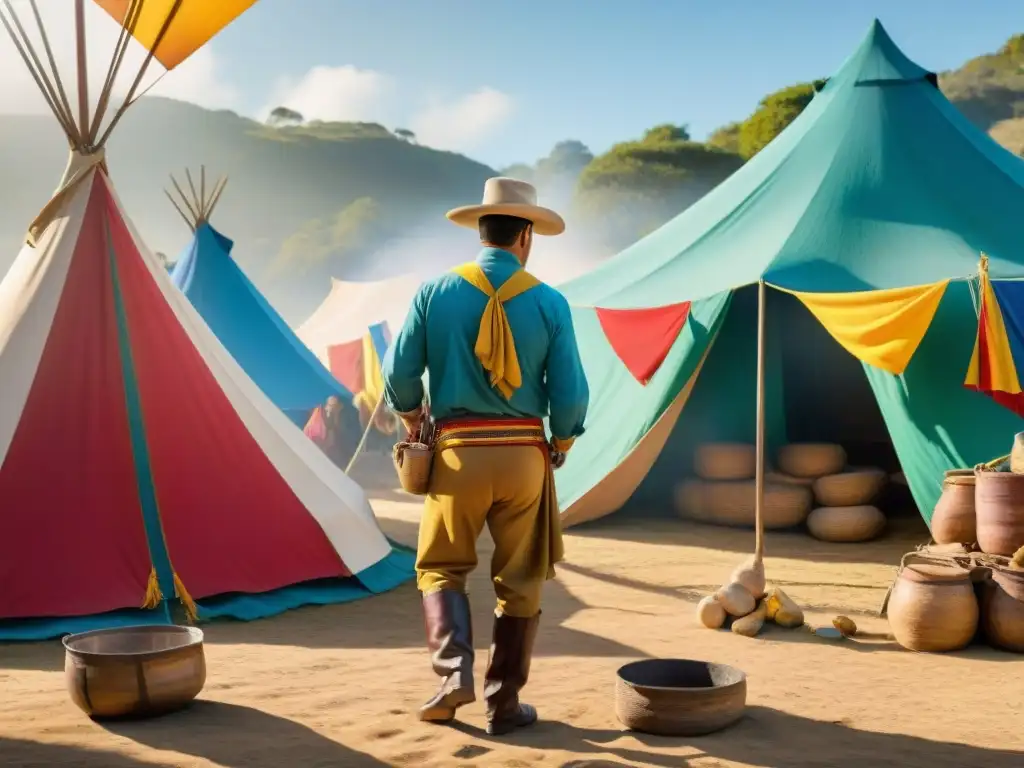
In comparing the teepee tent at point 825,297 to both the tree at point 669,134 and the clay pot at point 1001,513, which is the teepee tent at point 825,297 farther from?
the tree at point 669,134

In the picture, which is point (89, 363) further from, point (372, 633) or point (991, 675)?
point (991, 675)

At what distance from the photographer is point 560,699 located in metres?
3.45

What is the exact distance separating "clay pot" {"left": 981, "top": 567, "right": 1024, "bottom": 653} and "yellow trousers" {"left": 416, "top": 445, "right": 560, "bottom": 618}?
1988 millimetres

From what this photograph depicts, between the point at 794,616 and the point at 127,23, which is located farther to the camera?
the point at 127,23

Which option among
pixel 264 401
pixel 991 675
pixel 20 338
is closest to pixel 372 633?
pixel 264 401

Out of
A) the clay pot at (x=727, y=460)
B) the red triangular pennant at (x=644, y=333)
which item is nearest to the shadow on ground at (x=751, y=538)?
the clay pot at (x=727, y=460)

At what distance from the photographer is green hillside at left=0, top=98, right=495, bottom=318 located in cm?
6806

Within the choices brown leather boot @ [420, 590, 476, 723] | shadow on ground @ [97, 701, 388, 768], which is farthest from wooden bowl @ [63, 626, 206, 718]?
brown leather boot @ [420, 590, 476, 723]

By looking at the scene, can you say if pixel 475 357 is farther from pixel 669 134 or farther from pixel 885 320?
pixel 669 134

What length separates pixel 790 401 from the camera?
830 cm

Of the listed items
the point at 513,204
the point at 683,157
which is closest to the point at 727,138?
the point at 683,157

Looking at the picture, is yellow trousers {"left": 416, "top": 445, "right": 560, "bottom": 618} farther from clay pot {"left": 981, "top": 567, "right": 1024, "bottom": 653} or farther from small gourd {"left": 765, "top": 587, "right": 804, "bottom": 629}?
clay pot {"left": 981, "top": 567, "right": 1024, "bottom": 653}

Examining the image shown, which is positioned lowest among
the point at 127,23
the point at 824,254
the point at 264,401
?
the point at 264,401

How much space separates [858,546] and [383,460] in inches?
279
